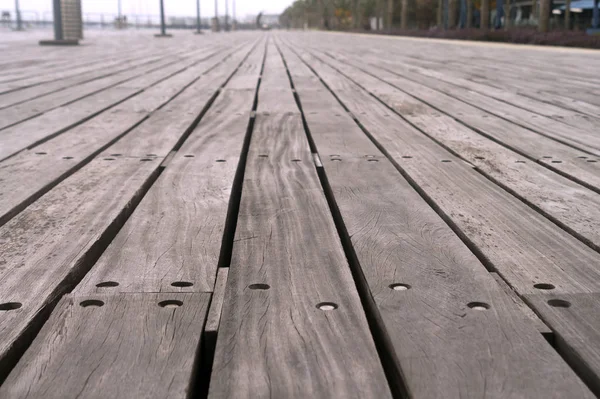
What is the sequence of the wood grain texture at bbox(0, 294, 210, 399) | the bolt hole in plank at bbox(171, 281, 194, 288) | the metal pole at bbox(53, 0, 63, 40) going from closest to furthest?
the wood grain texture at bbox(0, 294, 210, 399) → the bolt hole in plank at bbox(171, 281, 194, 288) → the metal pole at bbox(53, 0, 63, 40)

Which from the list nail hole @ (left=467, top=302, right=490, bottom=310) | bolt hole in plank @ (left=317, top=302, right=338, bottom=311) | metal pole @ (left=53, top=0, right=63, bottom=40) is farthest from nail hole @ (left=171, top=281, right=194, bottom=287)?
metal pole @ (left=53, top=0, right=63, bottom=40)

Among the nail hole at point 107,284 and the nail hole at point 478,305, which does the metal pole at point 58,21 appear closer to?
the nail hole at point 107,284

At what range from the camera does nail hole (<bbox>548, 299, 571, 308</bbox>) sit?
131 cm

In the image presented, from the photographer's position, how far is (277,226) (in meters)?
1.77

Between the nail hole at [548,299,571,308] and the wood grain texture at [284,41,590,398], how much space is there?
7cm

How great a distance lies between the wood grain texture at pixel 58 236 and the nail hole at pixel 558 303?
883 mm

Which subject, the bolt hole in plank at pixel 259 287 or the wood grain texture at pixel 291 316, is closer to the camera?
the wood grain texture at pixel 291 316

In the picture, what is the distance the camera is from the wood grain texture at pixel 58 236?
1.30 metres

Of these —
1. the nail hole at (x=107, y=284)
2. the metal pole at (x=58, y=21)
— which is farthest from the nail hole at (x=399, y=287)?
the metal pole at (x=58, y=21)

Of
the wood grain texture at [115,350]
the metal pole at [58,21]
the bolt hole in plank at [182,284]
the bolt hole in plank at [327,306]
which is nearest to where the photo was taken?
the wood grain texture at [115,350]

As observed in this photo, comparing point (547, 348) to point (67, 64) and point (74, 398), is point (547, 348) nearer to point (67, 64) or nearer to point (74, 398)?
point (74, 398)

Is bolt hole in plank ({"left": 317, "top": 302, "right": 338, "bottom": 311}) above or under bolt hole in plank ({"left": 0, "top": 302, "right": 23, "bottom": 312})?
above

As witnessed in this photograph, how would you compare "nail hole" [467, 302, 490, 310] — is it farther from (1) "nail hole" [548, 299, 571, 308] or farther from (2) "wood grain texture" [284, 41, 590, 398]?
(1) "nail hole" [548, 299, 571, 308]

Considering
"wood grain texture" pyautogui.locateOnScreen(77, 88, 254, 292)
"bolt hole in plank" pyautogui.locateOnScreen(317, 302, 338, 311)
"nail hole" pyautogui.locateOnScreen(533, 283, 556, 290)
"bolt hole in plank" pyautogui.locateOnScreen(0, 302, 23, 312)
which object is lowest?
"nail hole" pyautogui.locateOnScreen(533, 283, 556, 290)
